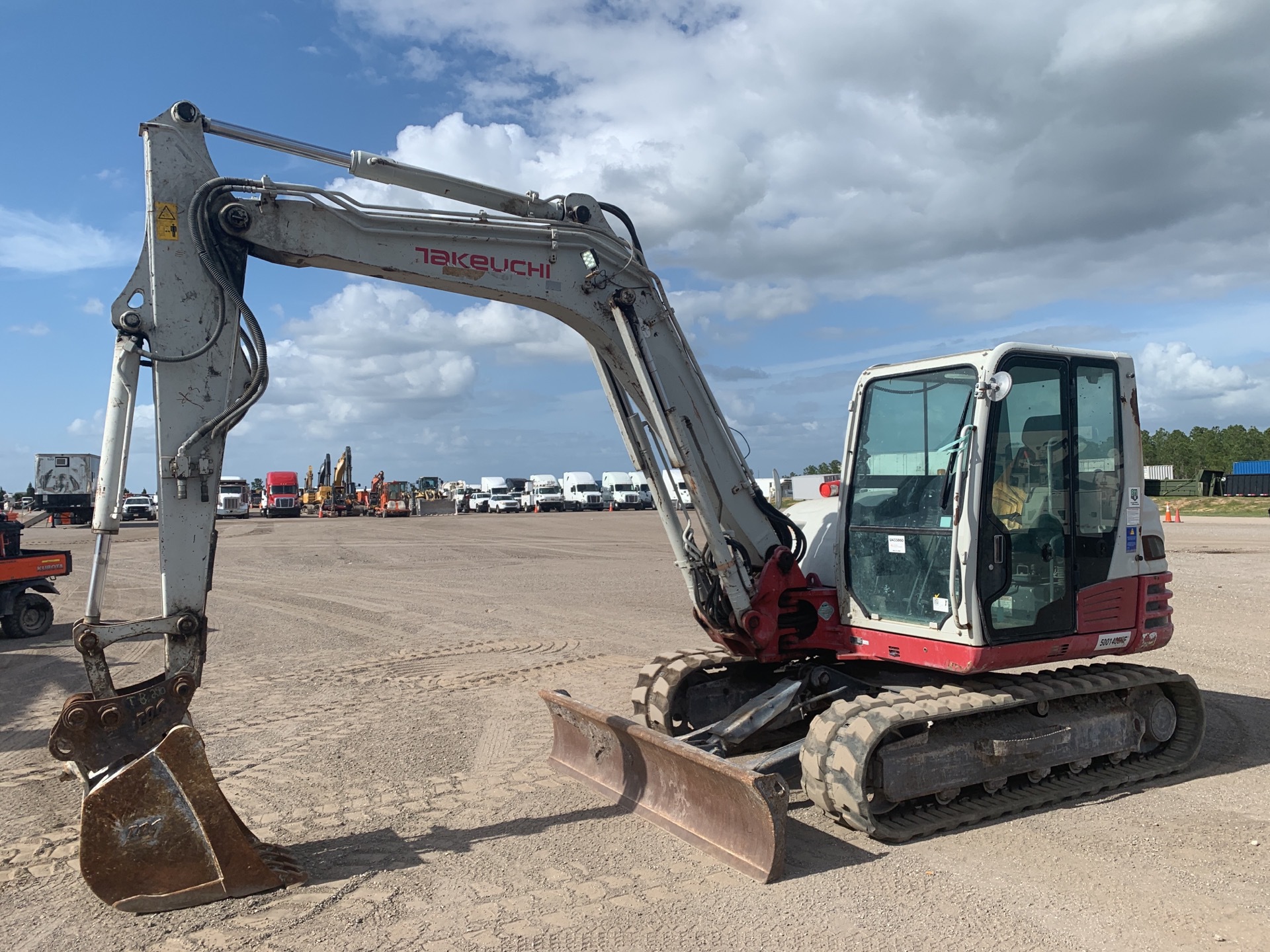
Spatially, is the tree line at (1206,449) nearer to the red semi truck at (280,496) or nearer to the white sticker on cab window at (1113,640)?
the red semi truck at (280,496)

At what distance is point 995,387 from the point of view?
226 inches

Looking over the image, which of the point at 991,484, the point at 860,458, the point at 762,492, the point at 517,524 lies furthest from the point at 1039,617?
the point at 517,524

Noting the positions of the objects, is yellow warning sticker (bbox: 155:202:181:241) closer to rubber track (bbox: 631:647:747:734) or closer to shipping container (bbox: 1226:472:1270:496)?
rubber track (bbox: 631:647:747:734)

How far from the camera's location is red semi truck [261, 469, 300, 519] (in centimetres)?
5962

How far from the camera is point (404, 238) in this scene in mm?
5621

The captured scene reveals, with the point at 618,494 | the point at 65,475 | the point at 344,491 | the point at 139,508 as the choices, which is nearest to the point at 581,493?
the point at 618,494

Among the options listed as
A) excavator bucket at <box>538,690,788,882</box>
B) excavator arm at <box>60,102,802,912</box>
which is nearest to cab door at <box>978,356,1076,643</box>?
excavator arm at <box>60,102,802,912</box>

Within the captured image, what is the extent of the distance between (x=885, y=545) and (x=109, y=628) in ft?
15.2

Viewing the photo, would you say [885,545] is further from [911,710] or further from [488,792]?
[488,792]

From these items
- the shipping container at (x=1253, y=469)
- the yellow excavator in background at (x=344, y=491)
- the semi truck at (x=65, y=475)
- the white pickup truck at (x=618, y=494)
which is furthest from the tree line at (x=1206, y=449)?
the semi truck at (x=65, y=475)

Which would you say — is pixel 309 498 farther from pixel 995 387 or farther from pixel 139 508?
pixel 995 387

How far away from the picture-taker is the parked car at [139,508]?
51.8m

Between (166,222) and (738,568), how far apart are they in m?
4.08

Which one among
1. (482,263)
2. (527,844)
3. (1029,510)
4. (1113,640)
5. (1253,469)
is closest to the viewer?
(527,844)
